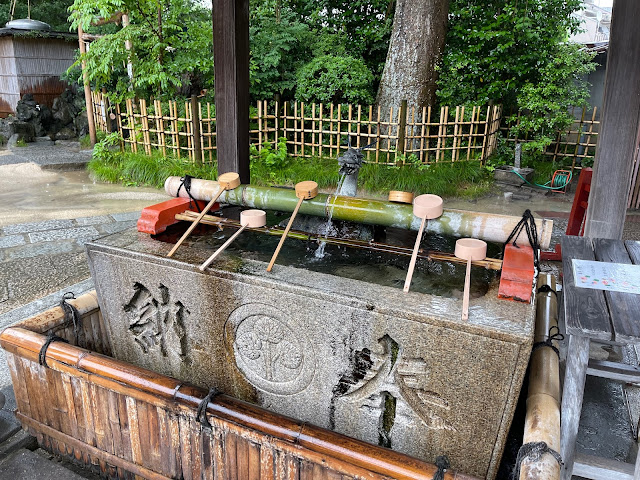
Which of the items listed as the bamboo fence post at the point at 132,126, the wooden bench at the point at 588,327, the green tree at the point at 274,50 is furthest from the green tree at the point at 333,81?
the wooden bench at the point at 588,327

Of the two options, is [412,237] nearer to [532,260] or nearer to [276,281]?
[532,260]

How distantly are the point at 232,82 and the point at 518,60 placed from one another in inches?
379

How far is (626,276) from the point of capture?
218 cm

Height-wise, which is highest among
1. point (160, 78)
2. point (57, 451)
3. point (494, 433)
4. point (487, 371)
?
point (160, 78)

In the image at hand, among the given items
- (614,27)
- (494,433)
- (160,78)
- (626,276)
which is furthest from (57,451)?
(160,78)

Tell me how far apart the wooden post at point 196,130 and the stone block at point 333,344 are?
24.0 feet

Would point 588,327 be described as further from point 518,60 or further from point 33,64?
point 33,64

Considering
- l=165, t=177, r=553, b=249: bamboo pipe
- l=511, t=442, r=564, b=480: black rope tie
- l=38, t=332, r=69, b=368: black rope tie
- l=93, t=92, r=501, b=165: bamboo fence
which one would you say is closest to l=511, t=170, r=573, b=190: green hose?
l=93, t=92, r=501, b=165: bamboo fence

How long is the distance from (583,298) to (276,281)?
4.35ft

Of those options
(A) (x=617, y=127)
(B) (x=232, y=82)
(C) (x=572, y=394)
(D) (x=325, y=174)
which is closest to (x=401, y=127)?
(D) (x=325, y=174)

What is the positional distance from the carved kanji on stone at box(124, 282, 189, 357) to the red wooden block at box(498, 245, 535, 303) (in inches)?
64.0

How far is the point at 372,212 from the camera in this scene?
9.04 ft

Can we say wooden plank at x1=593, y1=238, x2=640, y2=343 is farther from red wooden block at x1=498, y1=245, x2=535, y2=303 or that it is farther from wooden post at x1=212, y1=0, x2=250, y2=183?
wooden post at x1=212, y1=0, x2=250, y2=183

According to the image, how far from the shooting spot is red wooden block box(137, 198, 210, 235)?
2.87 meters
